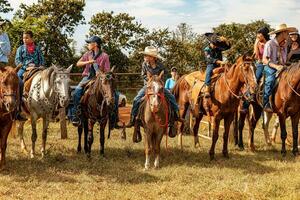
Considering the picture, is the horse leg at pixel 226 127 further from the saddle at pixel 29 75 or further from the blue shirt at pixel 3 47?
the blue shirt at pixel 3 47

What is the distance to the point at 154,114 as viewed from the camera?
8.58 meters

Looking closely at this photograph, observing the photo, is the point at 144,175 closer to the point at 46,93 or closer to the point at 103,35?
the point at 46,93

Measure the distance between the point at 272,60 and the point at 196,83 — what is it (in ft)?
6.82

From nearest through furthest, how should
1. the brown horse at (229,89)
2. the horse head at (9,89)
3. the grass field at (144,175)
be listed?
the grass field at (144,175), the horse head at (9,89), the brown horse at (229,89)

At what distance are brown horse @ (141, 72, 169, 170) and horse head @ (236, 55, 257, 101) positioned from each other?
181 centimetres

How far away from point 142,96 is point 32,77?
2870 mm

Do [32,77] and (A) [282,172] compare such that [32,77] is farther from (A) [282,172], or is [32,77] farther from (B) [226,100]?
(A) [282,172]

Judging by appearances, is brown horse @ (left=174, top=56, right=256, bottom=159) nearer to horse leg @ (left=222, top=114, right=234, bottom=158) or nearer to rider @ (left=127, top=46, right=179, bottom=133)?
horse leg @ (left=222, top=114, right=234, bottom=158)

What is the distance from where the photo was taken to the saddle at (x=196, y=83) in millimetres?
10148

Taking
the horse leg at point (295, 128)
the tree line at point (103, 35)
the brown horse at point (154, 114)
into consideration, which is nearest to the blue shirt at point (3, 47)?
the brown horse at point (154, 114)

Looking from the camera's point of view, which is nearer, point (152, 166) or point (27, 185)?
point (27, 185)

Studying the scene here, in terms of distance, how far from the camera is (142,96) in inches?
357

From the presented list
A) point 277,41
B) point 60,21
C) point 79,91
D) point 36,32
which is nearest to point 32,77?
point 79,91

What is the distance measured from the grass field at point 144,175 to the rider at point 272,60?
159cm
